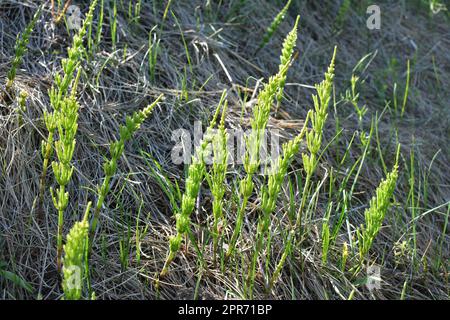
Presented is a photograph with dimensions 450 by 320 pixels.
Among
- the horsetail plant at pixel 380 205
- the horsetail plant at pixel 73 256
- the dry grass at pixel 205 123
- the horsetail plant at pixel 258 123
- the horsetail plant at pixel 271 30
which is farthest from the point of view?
the horsetail plant at pixel 271 30

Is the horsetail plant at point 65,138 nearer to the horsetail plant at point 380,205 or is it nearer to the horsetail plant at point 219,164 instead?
the horsetail plant at point 219,164

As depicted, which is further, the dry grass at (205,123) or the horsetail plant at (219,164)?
the dry grass at (205,123)

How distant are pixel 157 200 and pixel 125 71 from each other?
763 millimetres

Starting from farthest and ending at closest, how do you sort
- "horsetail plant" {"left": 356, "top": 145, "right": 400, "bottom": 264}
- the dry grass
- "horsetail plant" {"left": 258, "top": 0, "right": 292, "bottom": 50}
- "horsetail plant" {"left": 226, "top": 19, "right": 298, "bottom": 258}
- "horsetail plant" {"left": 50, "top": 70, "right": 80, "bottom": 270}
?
"horsetail plant" {"left": 258, "top": 0, "right": 292, "bottom": 50} < the dry grass < "horsetail plant" {"left": 356, "top": 145, "right": 400, "bottom": 264} < "horsetail plant" {"left": 226, "top": 19, "right": 298, "bottom": 258} < "horsetail plant" {"left": 50, "top": 70, "right": 80, "bottom": 270}

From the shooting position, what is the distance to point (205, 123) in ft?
10.0

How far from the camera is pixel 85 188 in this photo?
8.73 ft

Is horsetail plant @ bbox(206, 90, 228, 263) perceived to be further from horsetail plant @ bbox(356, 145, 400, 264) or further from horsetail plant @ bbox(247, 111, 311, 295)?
horsetail plant @ bbox(356, 145, 400, 264)

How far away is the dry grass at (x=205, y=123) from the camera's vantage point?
248 cm

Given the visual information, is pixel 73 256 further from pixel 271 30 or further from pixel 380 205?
pixel 271 30

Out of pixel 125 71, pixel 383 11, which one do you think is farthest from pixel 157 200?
pixel 383 11

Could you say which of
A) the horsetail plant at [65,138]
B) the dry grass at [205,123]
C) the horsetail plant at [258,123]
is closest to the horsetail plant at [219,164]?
the horsetail plant at [258,123]

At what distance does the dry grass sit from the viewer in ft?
8.13

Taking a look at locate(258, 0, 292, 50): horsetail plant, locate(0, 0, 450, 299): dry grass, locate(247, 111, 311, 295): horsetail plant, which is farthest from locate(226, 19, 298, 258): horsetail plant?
locate(258, 0, 292, 50): horsetail plant
